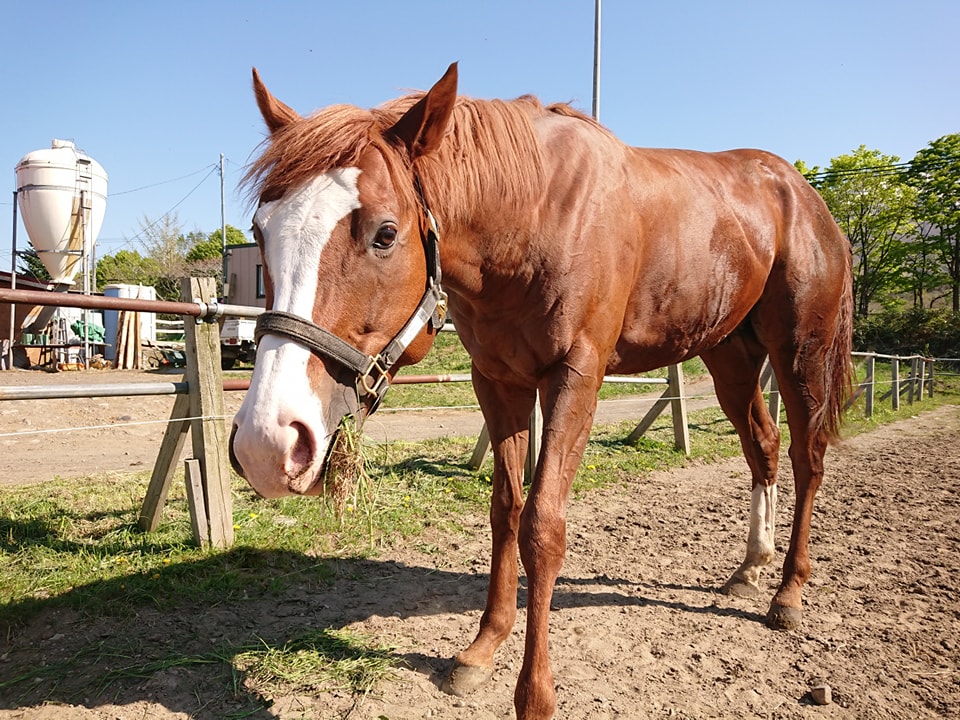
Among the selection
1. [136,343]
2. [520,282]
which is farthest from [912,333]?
[520,282]

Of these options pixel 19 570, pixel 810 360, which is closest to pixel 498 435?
pixel 810 360

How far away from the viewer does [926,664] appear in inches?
102

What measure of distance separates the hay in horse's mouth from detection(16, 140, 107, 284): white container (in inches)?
570

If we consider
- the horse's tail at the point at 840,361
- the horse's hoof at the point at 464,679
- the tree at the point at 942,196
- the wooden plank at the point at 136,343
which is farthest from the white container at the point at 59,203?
the tree at the point at 942,196

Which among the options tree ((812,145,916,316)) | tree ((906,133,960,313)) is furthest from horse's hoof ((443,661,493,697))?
tree ((906,133,960,313))

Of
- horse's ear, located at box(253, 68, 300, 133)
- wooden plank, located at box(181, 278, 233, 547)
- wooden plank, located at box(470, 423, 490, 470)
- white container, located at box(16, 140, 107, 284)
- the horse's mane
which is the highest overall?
white container, located at box(16, 140, 107, 284)

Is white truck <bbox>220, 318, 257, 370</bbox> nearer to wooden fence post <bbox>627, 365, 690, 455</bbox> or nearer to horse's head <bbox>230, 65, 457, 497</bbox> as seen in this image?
wooden fence post <bbox>627, 365, 690, 455</bbox>

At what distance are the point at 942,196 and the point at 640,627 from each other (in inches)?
1474

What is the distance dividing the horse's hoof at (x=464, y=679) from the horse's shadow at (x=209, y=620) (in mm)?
110

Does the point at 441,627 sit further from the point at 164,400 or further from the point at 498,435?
the point at 164,400

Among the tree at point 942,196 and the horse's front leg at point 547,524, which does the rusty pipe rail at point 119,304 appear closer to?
the horse's front leg at point 547,524

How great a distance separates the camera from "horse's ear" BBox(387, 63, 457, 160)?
5.67ft

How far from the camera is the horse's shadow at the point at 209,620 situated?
2258mm

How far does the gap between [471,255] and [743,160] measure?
228cm
